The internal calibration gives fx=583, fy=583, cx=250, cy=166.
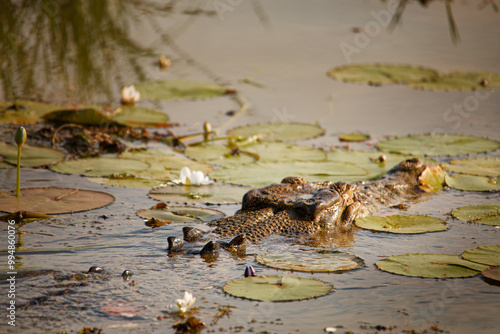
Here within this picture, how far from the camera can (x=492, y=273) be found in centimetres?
368

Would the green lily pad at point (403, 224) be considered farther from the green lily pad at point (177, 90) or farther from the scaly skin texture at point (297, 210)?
the green lily pad at point (177, 90)

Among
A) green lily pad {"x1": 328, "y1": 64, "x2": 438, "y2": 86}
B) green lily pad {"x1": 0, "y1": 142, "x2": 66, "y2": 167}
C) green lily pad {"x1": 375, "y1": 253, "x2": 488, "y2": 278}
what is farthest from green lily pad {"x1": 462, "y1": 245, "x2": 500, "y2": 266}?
green lily pad {"x1": 328, "y1": 64, "x2": 438, "y2": 86}

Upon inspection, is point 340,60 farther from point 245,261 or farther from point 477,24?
point 245,261

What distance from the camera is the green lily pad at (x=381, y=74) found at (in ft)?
29.0

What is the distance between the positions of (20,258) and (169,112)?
4434 millimetres

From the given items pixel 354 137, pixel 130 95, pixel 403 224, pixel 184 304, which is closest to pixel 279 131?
pixel 354 137

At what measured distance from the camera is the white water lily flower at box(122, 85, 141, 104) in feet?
25.5

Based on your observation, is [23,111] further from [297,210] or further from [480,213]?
[480,213]

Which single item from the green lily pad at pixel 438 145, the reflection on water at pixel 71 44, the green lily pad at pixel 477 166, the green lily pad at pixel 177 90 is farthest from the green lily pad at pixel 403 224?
the green lily pad at pixel 177 90

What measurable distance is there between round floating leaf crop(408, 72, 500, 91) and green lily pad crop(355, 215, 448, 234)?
4.17 m

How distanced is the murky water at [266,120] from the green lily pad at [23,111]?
271 mm

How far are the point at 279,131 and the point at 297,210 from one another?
8.98ft

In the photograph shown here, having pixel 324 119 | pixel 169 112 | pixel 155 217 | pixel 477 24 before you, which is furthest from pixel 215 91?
pixel 477 24

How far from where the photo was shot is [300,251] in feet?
13.5
